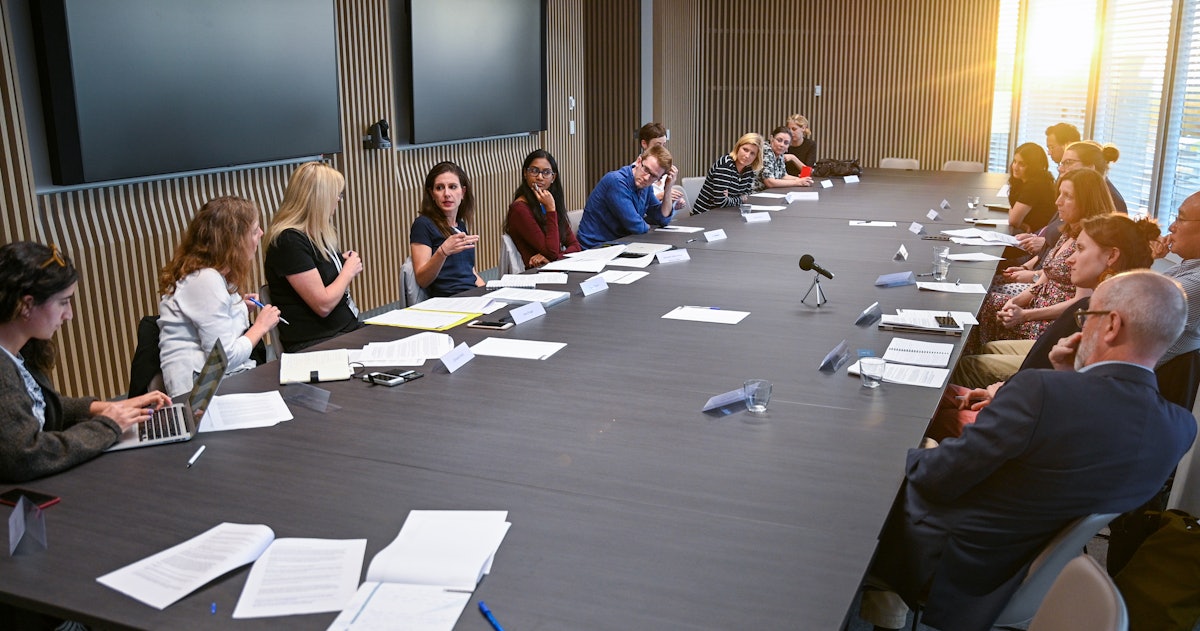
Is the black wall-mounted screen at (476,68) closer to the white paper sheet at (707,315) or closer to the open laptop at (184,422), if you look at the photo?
the white paper sheet at (707,315)

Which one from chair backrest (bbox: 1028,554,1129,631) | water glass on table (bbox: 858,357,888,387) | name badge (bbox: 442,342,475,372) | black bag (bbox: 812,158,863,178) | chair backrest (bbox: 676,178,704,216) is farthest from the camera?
black bag (bbox: 812,158,863,178)

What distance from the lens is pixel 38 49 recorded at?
15.7 feet

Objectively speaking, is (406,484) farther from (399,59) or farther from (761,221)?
(399,59)

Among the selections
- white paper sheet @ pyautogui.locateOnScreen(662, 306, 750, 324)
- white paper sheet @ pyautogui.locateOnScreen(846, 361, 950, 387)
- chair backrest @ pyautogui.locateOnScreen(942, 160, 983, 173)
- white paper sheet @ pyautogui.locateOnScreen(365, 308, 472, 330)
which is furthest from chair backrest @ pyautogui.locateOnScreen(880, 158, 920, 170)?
white paper sheet @ pyautogui.locateOnScreen(846, 361, 950, 387)

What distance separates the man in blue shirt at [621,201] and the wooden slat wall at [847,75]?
6.54 meters

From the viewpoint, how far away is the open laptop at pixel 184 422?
8.54ft

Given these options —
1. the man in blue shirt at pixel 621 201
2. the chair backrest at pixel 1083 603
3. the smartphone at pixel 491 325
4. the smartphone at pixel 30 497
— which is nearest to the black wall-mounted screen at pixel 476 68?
the man in blue shirt at pixel 621 201

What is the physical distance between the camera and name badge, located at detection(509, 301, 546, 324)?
13.1ft

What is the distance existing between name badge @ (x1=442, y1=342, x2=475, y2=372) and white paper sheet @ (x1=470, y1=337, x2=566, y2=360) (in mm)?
108

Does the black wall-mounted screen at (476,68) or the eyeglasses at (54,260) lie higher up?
the black wall-mounted screen at (476,68)

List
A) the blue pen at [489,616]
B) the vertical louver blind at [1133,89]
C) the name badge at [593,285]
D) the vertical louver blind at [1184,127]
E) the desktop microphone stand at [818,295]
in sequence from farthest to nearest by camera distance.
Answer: the vertical louver blind at [1133,89] < the vertical louver blind at [1184,127] < the name badge at [593,285] < the desktop microphone stand at [818,295] < the blue pen at [489,616]

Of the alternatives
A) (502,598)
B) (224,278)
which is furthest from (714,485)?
(224,278)

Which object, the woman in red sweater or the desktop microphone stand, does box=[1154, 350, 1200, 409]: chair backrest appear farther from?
the woman in red sweater

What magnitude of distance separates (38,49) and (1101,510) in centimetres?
493
